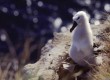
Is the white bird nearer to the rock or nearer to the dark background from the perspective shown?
the rock

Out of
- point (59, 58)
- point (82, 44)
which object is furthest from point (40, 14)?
point (82, 44)

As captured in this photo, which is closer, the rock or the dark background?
the rock

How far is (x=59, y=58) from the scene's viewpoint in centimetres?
400

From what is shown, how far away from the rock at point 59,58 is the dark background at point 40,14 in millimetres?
4156

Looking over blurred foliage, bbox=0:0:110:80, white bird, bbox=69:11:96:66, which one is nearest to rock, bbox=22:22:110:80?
white bird, bbox=69:11:96:66

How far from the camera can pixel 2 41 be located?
27.5ft

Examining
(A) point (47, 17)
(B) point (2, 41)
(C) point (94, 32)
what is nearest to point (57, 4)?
(A) point (47, 17)

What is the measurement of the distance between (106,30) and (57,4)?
5709mm

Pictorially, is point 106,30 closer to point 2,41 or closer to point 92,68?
point 92,68

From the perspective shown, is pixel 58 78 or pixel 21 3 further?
pixel 21 3

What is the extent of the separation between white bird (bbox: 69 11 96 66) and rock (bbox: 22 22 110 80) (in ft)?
0.36

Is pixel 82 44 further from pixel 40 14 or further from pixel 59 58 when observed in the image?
pixel 40 14

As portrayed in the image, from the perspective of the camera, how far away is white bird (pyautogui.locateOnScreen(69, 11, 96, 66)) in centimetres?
354

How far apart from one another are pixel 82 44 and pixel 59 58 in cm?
49
